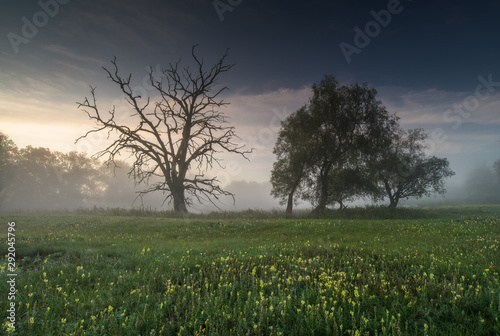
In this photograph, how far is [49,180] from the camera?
270 ft

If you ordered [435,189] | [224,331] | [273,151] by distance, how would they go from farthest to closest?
[435,189]
[273,151]
[224,331]

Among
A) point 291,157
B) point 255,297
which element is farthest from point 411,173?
point 255,297

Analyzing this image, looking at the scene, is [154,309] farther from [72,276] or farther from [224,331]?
[72,276]

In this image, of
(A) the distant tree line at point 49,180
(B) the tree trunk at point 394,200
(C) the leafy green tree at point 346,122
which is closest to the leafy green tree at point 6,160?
(A) the distant tree line at point 49,180

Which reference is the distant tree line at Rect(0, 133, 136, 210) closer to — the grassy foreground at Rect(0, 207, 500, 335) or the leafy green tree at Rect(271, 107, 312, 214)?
the leafy green tree at Rect(271, 107, 312, 214)

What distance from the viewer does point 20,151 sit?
69.7 metres

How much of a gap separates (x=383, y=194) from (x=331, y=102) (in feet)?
54.8

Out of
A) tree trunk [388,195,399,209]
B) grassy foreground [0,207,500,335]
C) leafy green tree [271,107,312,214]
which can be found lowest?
grassy foreground [0,207,500,335]

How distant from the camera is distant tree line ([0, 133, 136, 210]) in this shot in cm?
6750

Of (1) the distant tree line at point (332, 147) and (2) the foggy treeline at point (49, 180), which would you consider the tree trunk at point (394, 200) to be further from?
(2) the foggy treeline at point (49, 180)

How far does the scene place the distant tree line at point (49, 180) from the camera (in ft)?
221

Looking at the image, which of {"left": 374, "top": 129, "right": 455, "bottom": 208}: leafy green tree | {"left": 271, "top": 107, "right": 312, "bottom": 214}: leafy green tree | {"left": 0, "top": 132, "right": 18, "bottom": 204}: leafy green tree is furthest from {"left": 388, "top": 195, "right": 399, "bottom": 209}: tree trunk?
{"left": 0, "top": 132, "right": 18, "bottom": 204}: leafy green tree

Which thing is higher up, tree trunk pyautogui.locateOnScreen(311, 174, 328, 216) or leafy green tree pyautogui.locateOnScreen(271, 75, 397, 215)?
leafy green tree pyautogui.locateOnScreen(271, 75, 397, 215)

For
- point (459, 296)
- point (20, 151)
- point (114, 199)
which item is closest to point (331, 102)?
point (459, 296)
